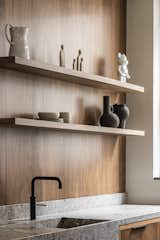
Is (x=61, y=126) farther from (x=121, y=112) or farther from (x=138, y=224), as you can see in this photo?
(x=121, y=112)

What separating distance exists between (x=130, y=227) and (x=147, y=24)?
1.92m

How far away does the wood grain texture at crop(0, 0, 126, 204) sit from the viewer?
11.6 ft

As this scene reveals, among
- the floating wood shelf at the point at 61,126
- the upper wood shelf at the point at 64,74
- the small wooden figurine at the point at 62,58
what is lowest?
the floating wood shelf at the point at 61,126

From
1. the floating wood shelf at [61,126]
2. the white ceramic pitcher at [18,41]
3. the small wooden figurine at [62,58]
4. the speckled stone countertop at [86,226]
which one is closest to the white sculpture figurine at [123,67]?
the floating wood shelf at [61,126]

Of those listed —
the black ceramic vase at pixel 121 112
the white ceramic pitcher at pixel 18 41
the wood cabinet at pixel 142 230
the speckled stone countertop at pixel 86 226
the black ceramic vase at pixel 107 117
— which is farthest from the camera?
the black ceramic vase at pixel 121 112

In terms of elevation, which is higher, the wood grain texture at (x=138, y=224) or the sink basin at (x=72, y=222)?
the sink basin at (x=72, y=222)

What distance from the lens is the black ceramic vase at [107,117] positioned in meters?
4.29

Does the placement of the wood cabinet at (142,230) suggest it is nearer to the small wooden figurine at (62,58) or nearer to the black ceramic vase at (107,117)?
the black ceramic vase at (107,117)

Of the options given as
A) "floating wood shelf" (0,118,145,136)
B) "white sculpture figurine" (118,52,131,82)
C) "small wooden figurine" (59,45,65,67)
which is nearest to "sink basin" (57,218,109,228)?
"floating wood shelf" (0,118,145,136)

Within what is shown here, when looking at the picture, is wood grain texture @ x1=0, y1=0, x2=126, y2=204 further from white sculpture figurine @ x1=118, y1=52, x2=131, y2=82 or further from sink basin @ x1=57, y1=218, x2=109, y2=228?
sink basin @ x1=57, y1=218, x2=109, y2=228

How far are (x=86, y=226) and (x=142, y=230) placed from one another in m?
0.89

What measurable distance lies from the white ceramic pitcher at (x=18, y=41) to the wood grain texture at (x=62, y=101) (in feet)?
0.27

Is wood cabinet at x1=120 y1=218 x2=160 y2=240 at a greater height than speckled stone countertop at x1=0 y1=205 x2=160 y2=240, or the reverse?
speckled stone countertop at x1=0 y1=205 x2=160 y2=240

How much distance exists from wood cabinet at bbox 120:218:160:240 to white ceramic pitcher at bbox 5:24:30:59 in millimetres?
1248
